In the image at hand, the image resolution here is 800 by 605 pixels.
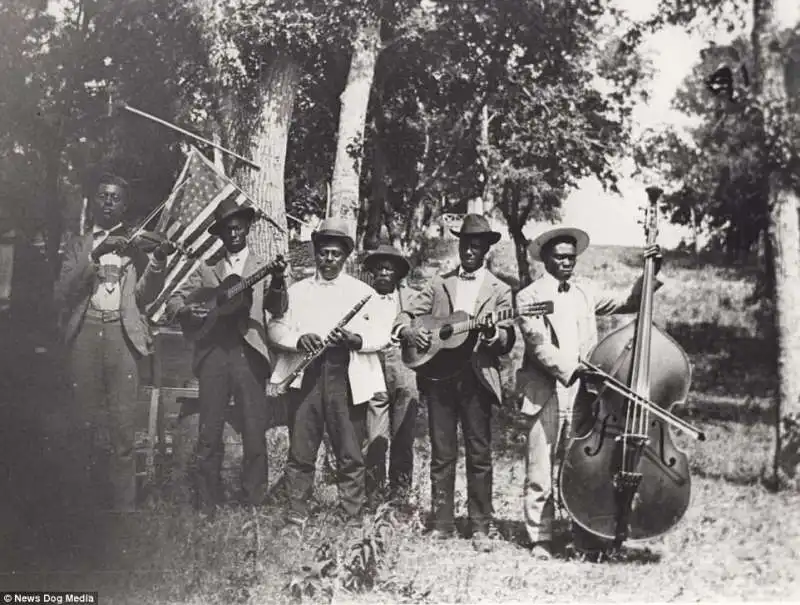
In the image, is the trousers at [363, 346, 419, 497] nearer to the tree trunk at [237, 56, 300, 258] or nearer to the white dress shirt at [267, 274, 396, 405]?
the white dress shirt at [267, 274, 396, 405]

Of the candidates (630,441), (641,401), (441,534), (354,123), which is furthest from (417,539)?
(354,123)

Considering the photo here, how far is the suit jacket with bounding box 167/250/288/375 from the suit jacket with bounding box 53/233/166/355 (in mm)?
196

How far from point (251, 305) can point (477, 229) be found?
61.7 inches

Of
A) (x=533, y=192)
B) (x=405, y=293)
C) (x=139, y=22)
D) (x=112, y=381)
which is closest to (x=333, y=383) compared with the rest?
(x=405, y=293)

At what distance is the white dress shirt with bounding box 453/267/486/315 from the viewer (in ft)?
18.7

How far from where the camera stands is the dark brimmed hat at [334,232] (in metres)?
5.93

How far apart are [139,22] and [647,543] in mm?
4907

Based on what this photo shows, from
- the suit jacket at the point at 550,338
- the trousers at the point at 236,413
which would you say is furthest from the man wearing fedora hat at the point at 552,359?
the trousers at the point at 236,413

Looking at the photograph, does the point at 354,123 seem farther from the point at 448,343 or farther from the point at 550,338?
the point at 550,338

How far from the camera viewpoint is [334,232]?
233 inches

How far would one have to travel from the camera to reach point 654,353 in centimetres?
543

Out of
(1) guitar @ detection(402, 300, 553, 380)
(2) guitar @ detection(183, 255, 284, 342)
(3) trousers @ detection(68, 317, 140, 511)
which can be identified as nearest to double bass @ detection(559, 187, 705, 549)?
(1) guitar @ detection(402, 300, 553, 380)

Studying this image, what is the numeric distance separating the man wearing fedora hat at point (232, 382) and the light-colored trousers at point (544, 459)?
1.73 m

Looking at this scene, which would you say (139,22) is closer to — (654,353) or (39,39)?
(39,39)
